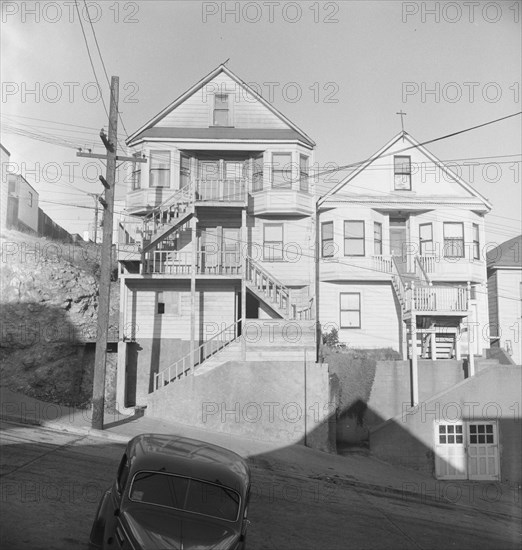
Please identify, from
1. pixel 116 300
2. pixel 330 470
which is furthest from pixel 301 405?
pixel 116 300

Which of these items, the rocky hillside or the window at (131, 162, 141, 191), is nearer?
the rocky hillside

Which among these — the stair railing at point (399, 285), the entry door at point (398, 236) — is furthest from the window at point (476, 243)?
the stair railing at point (399, 285)

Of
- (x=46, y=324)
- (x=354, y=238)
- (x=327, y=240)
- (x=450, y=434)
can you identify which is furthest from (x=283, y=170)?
(x=450, y=434)

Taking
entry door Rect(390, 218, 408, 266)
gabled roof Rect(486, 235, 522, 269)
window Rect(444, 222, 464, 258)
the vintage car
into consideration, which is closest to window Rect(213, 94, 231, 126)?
entry door Rect(390, 218, 408, 266)

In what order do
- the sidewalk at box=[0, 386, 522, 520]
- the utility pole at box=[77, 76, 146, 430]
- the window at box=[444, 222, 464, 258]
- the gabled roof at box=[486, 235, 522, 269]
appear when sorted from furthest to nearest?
1. the gabled roof at box=[486, 235, 522, 269]
2. the window at box=[444, 222, 464, 258]
3. the utility pole at box=[77, 76, 146, 430]
4. the sidewalk at box=[0, 386, 522, 520]

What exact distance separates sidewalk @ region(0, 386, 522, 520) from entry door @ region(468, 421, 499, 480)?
44 cm

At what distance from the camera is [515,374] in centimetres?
2002

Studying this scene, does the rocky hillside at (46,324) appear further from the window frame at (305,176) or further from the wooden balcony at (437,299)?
the wooden balcony at (437,299)

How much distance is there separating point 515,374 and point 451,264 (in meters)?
7.16

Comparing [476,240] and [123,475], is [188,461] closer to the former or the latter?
[123,475]

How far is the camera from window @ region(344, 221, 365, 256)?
85.1 ft

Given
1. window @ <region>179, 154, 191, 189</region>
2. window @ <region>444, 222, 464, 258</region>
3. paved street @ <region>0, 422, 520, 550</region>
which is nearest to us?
paved street @ <region>0, 422, 520, 550</region>

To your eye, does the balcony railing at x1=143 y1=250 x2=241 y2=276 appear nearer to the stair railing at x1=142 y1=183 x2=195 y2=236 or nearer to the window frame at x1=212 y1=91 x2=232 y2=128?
the stair railing at x1=142 y1=183 x2=195 y2=236

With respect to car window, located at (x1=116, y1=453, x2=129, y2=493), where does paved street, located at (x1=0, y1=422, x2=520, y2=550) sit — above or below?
below
